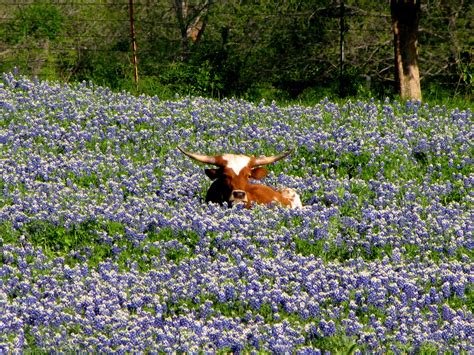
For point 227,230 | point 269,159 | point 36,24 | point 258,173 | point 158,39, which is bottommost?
point 227,230

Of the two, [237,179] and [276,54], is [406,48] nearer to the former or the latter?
[276,54]

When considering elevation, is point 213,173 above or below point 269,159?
below

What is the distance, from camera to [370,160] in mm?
15461

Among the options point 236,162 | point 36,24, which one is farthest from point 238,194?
point 36,24

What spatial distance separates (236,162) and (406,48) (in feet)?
25.2

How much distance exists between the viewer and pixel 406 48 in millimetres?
21125

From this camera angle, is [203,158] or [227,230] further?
[203,158]

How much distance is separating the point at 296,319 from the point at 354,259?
6.48ft

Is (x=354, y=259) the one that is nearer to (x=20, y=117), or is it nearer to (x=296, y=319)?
(x=296, y=319)

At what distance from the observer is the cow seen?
46.0 ft

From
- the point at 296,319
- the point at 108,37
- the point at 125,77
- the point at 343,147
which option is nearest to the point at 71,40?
the point at 108,37

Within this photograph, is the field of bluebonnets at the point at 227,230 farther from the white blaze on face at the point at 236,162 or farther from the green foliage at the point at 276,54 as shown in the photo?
the green foliage at the point at 276,54

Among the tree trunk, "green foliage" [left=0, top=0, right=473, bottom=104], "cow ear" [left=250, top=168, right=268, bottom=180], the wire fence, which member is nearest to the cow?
"cow ear" [left=250, top=168, right=268, bottom=180]

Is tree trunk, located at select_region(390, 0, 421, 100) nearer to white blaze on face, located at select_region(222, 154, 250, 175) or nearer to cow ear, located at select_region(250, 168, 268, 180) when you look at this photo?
cow ear, located at select_region(250, 168, 268, 180)
